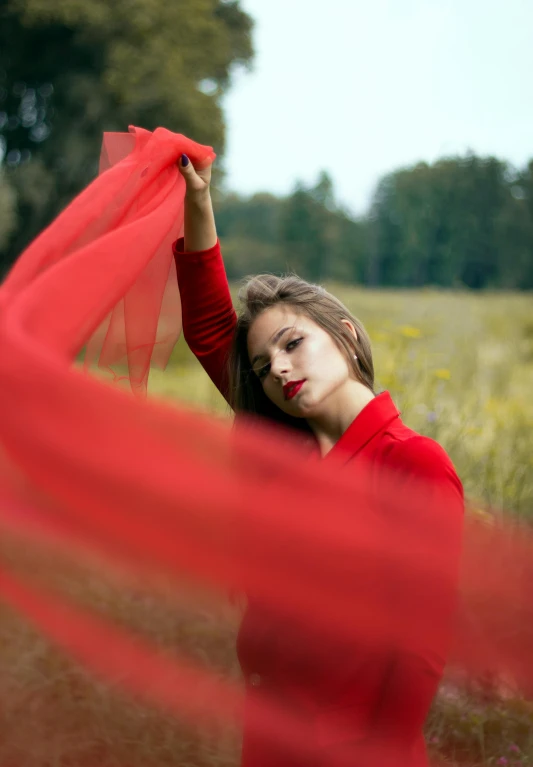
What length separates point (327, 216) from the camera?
23328 millimetres

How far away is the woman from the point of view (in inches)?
44.0

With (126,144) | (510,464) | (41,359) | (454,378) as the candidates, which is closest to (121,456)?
(41,359)

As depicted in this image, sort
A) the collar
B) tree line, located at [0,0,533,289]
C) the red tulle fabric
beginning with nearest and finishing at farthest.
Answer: the red tulle fabric < the collar < tree line, located at [0,0,533,289]

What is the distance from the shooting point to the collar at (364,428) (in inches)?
49.1

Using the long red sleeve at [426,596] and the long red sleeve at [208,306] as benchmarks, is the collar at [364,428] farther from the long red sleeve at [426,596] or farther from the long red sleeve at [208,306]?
the long red sleeve at [208,306]

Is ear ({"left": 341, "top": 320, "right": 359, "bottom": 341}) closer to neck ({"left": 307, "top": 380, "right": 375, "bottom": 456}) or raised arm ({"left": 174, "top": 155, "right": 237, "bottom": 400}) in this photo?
neck ({"left": 307, "top": 380, "right": 375, "bottom": 456})

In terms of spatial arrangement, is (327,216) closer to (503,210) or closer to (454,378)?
(503,210)

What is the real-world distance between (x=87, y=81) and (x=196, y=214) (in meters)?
16.4

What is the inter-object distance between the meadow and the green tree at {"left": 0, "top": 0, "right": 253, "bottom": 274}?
40.7 feet

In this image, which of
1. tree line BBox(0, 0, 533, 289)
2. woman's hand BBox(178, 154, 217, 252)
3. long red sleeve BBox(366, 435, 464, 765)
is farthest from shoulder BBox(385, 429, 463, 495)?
tree line BBox(0, 0, 533, 289)

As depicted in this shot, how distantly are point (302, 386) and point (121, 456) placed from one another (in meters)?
0.37

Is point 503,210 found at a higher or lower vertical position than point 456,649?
higher

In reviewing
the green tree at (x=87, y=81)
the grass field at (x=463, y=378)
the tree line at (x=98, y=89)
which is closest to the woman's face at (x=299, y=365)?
the grass field at (x=463, y=378)

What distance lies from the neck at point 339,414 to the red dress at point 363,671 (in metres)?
0.06
